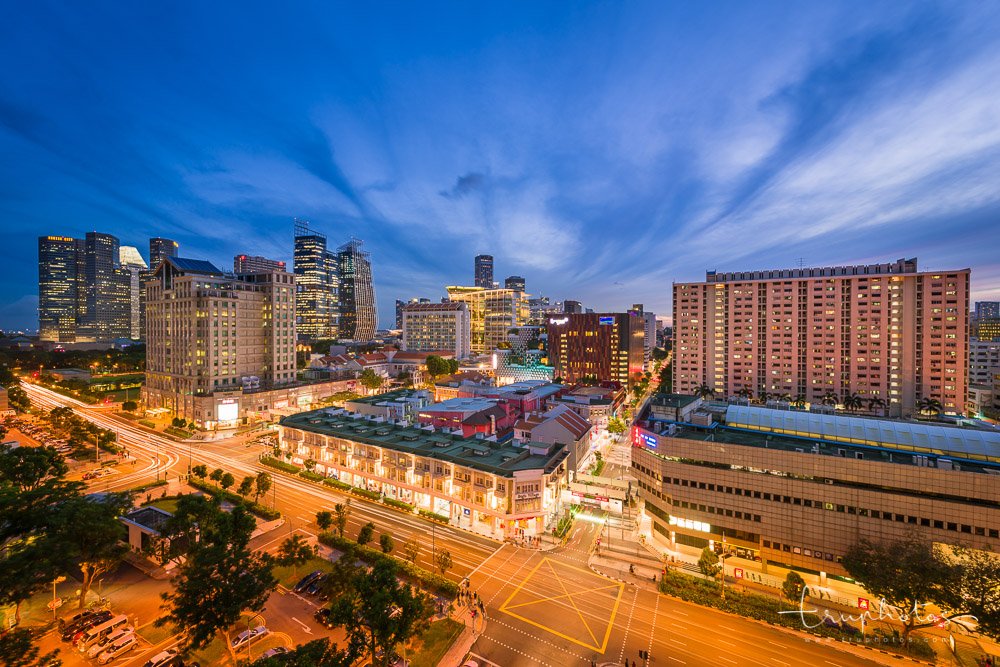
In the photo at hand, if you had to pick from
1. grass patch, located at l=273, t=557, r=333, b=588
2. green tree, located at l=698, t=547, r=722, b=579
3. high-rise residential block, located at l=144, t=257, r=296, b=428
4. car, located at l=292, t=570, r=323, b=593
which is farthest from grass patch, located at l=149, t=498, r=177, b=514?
green tree, located at l=698, t=547, r=722, b=579

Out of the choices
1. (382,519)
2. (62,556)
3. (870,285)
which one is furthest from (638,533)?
(870,285)

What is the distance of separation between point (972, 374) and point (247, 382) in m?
223

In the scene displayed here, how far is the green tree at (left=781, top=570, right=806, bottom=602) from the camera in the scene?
119 ft

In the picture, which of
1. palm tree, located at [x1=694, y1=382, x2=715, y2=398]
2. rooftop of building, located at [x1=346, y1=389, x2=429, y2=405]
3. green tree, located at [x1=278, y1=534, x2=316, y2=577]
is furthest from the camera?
palm tree, located at [x1=694, y1=382, x2=715, y2=398]

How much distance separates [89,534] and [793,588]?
197 feet

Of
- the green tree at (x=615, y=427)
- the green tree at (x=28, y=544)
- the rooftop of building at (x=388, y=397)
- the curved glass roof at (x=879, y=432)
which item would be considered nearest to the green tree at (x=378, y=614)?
the green tree at (x=28, y=544)

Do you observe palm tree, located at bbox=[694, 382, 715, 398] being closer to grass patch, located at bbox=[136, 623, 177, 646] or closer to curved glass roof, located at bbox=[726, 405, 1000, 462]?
curved glass roof, located at bbox=[726, 405, 1000, 462]

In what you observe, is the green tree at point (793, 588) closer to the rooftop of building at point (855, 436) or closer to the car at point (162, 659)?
the rooftop of building at point (855, 436)

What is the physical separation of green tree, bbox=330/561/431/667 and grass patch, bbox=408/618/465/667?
4447 mm

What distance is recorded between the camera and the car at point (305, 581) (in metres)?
38.2

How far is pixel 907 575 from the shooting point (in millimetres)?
31828

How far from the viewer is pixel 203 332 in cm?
10338

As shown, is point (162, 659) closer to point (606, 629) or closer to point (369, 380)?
point (606, 629)

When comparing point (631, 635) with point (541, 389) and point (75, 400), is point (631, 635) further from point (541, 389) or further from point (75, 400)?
point (75, 400)
